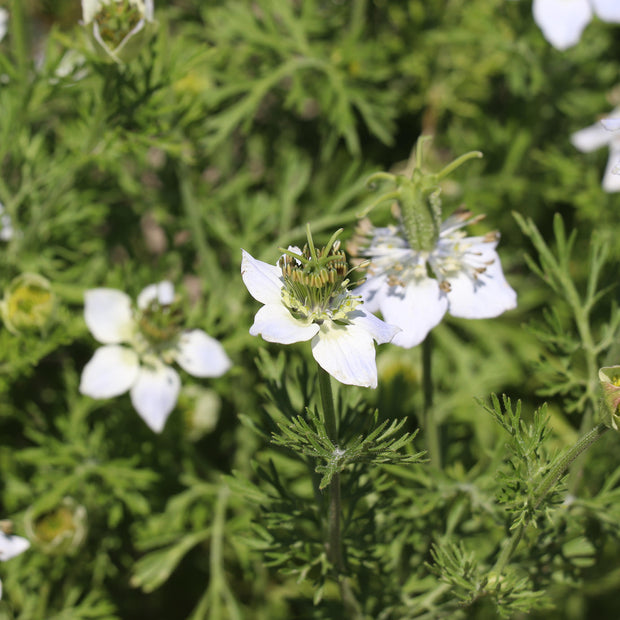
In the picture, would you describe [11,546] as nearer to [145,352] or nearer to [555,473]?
[145,352]

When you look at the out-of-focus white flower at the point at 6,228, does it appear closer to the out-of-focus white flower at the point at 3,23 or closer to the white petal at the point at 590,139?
the out-of-focus white flower at the point at 3,23

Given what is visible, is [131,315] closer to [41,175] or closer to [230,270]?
[41,175]

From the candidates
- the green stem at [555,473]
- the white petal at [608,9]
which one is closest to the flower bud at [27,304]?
the green stem at [555,473]

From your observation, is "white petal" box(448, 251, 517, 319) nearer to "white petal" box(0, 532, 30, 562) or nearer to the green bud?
the green bud

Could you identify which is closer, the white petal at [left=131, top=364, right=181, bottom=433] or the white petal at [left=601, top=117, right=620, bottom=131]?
the white petal at [left=601, top=117, right=620, bottom=131]

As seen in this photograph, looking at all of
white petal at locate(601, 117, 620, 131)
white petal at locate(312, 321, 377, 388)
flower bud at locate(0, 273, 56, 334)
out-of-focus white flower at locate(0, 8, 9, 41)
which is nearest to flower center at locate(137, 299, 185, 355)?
flower bud at locate(0, 273, 56, 334)

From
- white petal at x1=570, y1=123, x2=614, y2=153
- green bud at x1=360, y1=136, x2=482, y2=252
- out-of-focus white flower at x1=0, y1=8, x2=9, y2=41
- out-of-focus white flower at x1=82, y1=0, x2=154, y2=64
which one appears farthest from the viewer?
white petal at x1=570, y1=123, x2=614, y2=153

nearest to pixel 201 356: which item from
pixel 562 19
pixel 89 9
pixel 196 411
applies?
pixel 196 411
